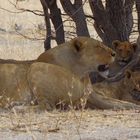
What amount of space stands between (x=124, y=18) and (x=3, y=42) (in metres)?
7.48

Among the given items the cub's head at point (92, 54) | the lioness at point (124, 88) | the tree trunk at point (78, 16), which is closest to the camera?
the cub's head at point (92, 54)

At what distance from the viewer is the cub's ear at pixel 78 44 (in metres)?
7.63

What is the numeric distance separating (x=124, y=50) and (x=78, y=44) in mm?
2113

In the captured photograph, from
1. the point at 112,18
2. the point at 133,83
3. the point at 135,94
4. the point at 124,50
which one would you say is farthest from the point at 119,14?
the point at 135,94

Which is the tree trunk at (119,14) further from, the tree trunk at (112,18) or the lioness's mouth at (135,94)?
the lioness's mouth at (135,94)

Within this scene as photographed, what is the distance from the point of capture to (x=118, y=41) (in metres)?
9.59

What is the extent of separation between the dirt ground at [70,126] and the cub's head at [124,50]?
2694 mm

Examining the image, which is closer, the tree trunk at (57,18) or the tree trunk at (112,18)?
the tree trunk at (112,18)

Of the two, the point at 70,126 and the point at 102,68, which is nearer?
the point at 70,126

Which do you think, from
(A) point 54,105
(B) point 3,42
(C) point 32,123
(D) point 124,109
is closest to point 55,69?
(A) point 54,105

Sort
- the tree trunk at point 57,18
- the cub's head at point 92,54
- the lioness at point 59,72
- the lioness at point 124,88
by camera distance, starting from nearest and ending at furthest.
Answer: the lioness at point 59,72
the cub's head at point 92,54
the lioness at point 124,88
the tree trunk at point 57,18

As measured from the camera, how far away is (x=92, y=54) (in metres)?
7.70

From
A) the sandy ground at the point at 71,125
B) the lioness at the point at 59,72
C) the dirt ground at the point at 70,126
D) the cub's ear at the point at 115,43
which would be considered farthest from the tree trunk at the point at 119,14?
the dirt ground at the point at 70,126

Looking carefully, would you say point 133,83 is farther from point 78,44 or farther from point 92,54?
point 78,44
